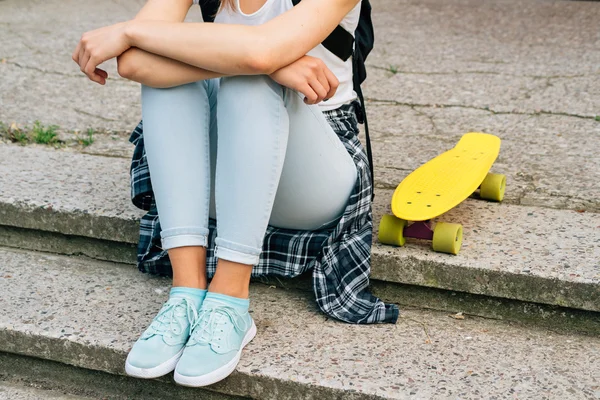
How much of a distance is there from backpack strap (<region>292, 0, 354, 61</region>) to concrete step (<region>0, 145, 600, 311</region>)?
Answer: 1.51 ft

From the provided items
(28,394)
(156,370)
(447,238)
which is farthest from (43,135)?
(447,238)

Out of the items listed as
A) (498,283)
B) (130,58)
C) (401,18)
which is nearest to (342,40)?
(130,58)

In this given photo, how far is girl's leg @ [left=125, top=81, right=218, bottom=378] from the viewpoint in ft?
5.42

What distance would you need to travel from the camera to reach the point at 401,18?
4.50 meters

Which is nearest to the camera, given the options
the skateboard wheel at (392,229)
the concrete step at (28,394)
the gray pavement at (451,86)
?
the concrete step at (28,394)

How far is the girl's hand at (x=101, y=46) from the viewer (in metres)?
1.65

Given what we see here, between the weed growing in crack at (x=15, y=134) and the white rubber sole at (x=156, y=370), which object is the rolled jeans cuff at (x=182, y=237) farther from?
the weed growing in crack at (x=15, y=134)

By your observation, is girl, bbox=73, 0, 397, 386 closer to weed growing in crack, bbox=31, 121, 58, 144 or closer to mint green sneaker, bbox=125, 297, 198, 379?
mint green sneaker, bbox=125, 297, 198, 379

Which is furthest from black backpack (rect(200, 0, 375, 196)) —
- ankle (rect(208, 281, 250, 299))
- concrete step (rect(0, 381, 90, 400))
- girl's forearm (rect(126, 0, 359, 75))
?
concrete step (rect(0, 381, 90, 400))

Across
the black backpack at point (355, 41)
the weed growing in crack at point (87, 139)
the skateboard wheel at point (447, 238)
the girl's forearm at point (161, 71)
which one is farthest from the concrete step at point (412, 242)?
the girl's forearm at point (161, 71)

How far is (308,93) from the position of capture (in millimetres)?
1602

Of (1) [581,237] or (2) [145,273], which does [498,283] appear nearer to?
(1) [581,237]

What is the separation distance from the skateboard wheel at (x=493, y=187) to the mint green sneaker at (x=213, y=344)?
0.87 metres

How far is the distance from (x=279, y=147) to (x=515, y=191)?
956mm
